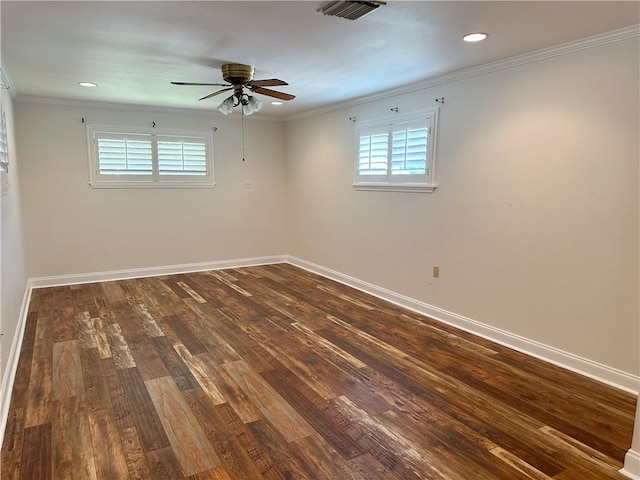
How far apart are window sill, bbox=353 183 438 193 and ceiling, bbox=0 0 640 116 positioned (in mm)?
1015

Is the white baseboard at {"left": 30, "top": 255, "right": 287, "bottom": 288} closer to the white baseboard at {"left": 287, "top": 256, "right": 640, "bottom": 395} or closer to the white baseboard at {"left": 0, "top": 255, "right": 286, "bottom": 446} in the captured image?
the white baseboard at {"left": 0, "top": 255, "right": 286, "bottom": 446}

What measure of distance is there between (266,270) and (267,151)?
1897mm

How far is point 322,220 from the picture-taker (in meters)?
5.95

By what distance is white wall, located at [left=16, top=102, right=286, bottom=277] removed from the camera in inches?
202

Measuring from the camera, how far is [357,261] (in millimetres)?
5285

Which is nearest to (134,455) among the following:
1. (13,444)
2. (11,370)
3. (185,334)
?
(13,444)

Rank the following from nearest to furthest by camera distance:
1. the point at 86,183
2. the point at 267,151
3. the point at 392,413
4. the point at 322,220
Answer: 1. the point at 392,413
2. the point at 86,183
3. the point at 322,220
4. the point at 267,151

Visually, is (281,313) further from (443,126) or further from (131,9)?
(131,9)

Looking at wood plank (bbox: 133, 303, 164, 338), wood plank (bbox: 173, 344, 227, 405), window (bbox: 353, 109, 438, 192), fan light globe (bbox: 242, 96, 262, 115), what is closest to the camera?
wood plank (bbox: 173, 344, 227, 405)

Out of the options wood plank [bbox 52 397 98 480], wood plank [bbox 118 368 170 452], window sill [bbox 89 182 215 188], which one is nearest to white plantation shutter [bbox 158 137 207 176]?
window sill [bbox 89 182 215 188]

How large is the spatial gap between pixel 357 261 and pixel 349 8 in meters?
3.46

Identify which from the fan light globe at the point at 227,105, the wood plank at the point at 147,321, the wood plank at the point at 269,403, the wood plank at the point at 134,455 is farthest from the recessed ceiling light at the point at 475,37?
the wood plank at the point at 147,321

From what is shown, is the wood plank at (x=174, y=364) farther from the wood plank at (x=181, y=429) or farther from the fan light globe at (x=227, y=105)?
the fan light globe at (x=227, y=105)

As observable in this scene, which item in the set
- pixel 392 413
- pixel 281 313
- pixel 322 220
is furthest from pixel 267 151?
pixel 392 413
